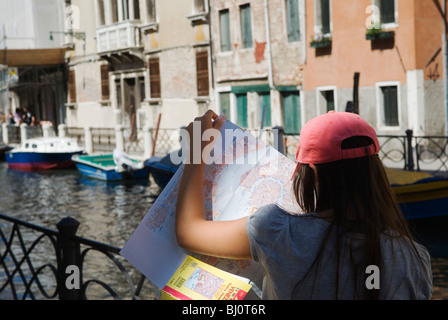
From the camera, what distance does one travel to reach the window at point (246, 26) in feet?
50.0

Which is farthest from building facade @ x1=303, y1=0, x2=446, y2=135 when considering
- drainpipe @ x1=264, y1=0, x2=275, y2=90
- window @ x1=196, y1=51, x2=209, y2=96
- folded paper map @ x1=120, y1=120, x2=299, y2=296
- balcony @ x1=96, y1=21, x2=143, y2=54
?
folded paper map @ x1=120, y1=120, x2=299, y2=296

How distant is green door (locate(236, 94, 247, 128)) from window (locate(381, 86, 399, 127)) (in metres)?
3.98

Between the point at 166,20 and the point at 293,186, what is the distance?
55.0 ft

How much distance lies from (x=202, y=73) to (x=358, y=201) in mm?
15557

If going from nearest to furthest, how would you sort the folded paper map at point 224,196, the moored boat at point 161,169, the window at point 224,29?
the folded paper map at point 224,196 < the moored boat at point 161,169 < the window at point 224,29

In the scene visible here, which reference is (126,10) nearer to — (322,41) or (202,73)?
(202,73)

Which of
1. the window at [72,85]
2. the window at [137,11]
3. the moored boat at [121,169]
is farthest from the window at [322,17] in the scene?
the window at [72,85]

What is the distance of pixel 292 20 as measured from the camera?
1414 centimetres

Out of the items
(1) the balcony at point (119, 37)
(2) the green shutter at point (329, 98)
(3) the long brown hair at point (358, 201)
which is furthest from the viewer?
(1) the balcony at point (119, 37)

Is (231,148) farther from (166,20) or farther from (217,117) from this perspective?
(166,20)

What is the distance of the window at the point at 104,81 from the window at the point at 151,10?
9.68 ft

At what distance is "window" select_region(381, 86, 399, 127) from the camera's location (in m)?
11.9

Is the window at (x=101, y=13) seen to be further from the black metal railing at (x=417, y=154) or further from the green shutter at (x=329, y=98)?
the black metal railing at (x=417, y=154)

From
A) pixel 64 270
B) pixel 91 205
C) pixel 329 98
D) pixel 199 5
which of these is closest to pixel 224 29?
pixel 199 5
